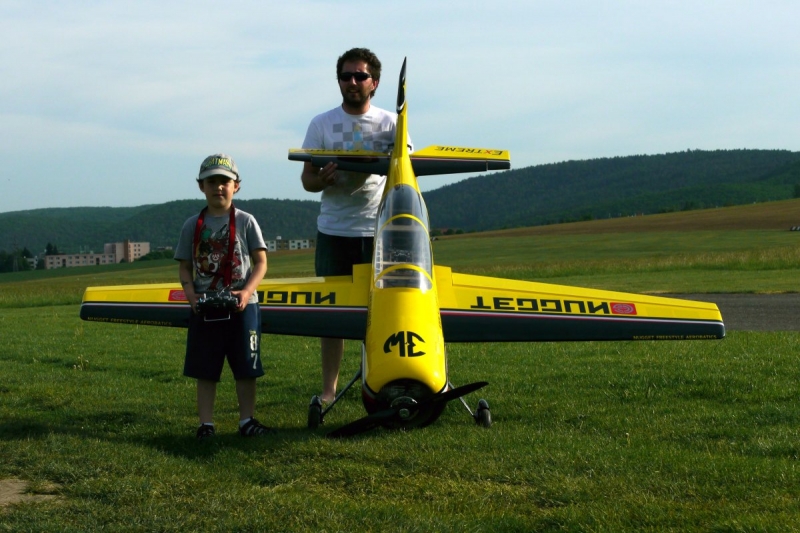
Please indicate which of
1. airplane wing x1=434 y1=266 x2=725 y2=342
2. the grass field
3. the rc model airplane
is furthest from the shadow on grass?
airplane wing x1=434 y1=266 x2=725 y2=342

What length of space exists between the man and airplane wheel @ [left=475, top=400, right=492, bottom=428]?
1477 millimetres

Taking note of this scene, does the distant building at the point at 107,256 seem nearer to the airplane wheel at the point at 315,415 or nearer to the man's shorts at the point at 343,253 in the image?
the man's shorts at the point at 343,253

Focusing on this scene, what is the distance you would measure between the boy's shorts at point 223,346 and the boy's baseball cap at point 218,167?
0.95m

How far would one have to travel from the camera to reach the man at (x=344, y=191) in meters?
7.12

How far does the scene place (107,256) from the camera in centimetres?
18500

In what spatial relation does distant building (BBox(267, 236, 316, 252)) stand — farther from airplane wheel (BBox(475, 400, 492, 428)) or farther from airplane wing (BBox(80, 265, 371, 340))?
airplane wheel (BBox(475, 400, 492, 428))

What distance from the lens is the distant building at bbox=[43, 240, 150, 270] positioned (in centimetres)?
15100

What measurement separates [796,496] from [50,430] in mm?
4881

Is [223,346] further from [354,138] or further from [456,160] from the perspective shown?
[456,160]

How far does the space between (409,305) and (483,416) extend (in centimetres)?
95

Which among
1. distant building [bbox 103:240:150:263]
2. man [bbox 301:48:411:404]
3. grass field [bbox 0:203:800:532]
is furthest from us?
distant building [bbox 103:240:150:263]

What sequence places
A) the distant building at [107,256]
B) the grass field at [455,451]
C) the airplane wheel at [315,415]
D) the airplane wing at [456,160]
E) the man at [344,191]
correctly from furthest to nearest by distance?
1. the distant building at [107,256]
2. the airplane wing at [456,160]
3. the man at [344,191]
4. the airplane wheel at [315,415]
5. the grass field at [455,451]

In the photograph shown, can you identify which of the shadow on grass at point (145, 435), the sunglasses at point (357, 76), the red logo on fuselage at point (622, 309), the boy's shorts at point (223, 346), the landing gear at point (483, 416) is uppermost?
the sunglasses at point (357, 76)

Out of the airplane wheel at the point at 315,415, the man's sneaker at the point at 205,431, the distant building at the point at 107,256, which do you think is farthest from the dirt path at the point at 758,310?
the distant building at the point at 107,256
